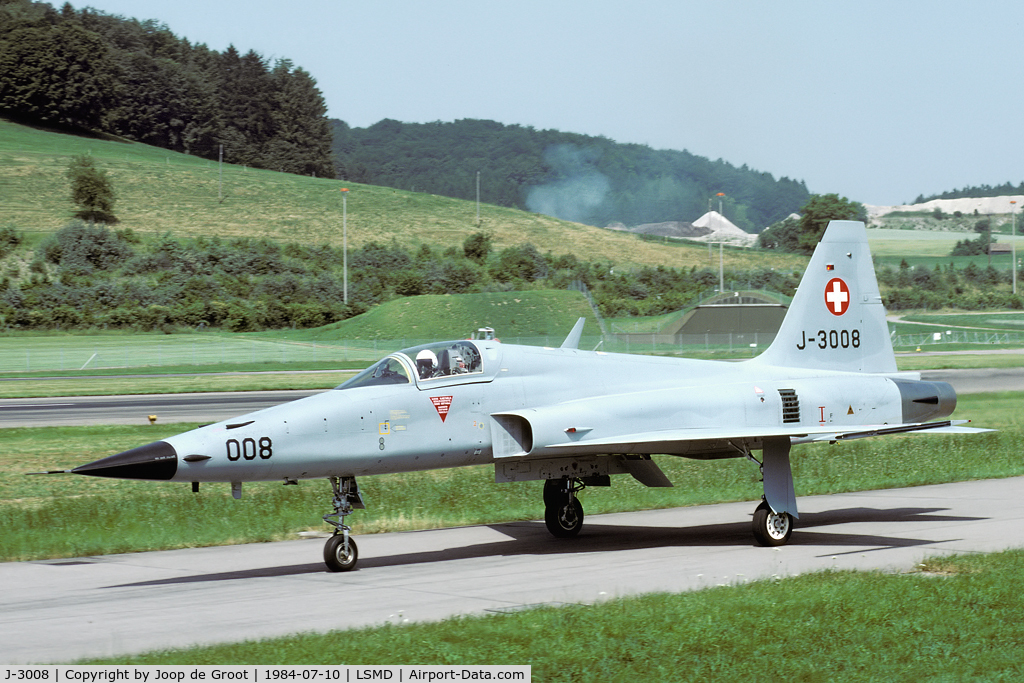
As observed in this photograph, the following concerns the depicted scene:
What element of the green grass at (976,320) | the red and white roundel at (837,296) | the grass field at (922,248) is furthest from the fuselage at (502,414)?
the grass field at (922,248)

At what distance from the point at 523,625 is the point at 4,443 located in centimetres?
2190

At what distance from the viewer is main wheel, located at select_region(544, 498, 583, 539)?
14938 millimetres

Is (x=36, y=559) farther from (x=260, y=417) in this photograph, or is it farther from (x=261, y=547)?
(x=260, y=417)

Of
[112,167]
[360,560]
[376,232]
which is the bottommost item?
[360,560]

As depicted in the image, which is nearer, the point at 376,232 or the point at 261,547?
the point at 261,547

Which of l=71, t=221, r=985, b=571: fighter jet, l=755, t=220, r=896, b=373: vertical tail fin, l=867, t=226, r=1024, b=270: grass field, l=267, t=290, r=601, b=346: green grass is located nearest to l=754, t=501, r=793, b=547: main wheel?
l=71, t=221, r=985, b=571: fighter jet

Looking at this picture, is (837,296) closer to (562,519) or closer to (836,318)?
(836,318)

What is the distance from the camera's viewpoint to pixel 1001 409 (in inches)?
1298

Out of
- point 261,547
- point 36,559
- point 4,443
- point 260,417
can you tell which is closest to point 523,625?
point 260,417

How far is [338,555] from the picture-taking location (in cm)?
1249

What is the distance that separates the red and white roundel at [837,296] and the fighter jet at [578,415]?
0.8 inches

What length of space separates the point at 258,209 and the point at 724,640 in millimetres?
132845

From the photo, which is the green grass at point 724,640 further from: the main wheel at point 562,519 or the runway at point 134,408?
the runway at point 134,408
